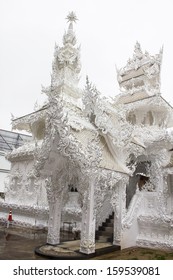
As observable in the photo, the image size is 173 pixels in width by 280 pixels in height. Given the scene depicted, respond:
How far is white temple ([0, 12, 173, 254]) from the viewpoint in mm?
6219

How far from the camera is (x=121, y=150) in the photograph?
7.42 metres

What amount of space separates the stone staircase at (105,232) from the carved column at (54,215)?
1.51m

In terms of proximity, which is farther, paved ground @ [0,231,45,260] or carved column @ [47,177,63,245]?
carved column @ [47,177,63,245]

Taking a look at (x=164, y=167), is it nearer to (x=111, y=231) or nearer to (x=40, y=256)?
(x=111, y=231)

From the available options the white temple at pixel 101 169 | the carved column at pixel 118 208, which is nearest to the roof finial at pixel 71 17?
the white temple at pixel 101 169

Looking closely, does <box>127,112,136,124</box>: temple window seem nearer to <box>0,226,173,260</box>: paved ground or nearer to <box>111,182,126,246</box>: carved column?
<box>111,182,126,246</box>: carved column

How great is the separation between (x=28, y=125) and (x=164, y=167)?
29.9ft

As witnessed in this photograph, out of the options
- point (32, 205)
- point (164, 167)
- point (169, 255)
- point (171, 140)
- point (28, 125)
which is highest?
point (28, 125)

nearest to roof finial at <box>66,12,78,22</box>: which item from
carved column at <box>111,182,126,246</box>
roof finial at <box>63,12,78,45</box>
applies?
roof finial at <box>63,12,78,45</box>

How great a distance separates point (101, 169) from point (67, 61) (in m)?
10.3

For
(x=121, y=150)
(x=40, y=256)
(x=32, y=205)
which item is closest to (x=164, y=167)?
(x=121, y=150)

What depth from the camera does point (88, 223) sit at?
611 cm

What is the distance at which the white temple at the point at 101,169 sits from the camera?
6.22 metres

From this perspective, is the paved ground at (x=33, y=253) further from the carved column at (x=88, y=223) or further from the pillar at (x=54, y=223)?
the pillar at (x=54, y=223)
